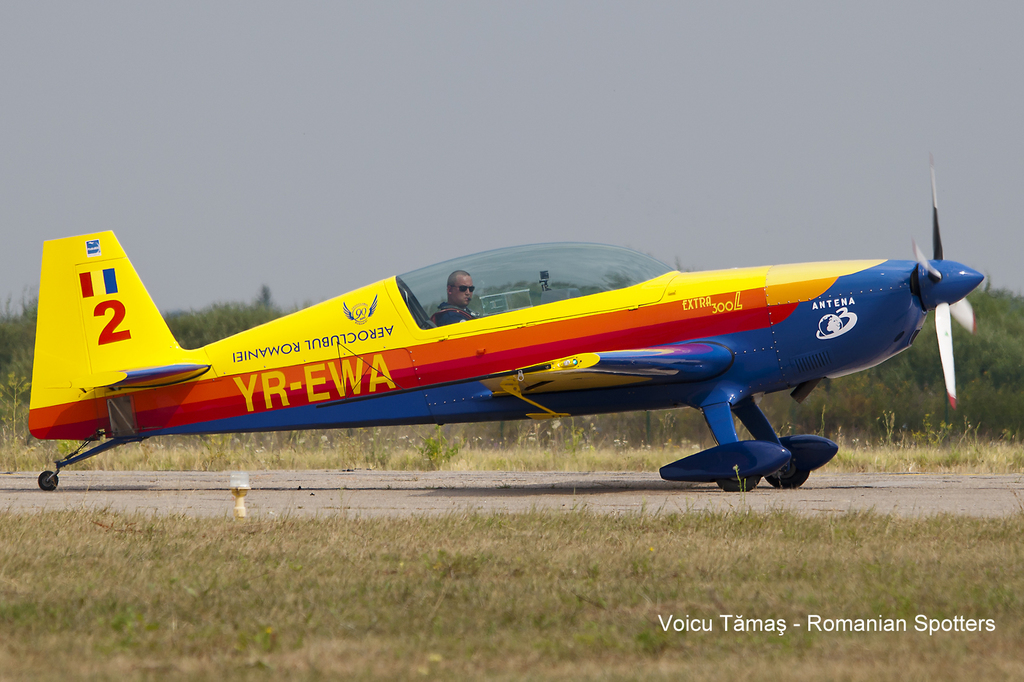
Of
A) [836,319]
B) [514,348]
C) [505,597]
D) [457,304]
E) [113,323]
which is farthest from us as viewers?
[113,323]

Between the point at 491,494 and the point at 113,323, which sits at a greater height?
the point at 113,323

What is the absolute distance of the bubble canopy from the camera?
1003 centimetres

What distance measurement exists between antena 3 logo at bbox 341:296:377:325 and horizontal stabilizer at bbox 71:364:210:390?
1.95m

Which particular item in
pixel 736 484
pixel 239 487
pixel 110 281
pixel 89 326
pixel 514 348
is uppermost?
pixel 110 281

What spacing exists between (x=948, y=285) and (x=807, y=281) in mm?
1470

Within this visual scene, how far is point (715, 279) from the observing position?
9930 mm

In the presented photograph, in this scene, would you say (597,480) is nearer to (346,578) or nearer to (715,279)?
(715,279)

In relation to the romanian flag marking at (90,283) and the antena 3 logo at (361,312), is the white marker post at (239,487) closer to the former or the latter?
the antena 3 logo at (361,312)

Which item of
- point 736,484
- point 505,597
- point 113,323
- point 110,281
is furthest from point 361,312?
point 505,597

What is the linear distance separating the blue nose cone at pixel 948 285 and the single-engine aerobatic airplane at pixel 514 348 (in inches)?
0.8

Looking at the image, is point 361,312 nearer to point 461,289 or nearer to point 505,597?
point 461,289

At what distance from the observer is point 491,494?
9844mm

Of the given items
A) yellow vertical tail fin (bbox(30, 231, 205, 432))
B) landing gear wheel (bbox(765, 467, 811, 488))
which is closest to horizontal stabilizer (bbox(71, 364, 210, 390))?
yellow vertical tail fin (bbox(30, 231, 205, 432))

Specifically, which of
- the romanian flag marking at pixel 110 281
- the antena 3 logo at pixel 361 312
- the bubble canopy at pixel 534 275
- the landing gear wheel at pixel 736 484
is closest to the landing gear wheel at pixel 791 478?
the landing gear wheel at pixel 736 484
